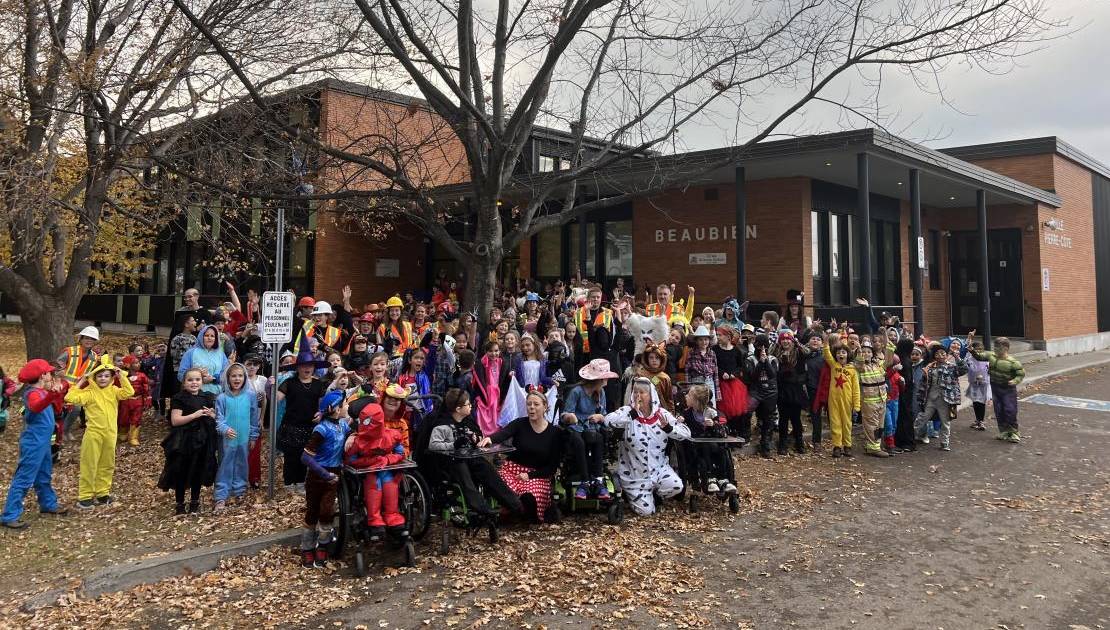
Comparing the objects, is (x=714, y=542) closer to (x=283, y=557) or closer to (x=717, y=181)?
(x=283, y=557)

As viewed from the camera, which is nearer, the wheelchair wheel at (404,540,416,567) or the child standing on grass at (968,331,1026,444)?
the wheelchair wheel at (404,540,416,567)

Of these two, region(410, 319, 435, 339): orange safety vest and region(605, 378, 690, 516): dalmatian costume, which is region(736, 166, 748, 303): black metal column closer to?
region(410, 319, 435, 339): orange safety vest

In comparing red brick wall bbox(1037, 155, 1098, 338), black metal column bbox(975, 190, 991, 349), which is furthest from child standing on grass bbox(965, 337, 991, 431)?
red brick wall bbox(1037, 155, 1098, 338)

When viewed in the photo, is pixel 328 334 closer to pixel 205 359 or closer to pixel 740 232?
pixel 205 359

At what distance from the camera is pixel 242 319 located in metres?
10.3

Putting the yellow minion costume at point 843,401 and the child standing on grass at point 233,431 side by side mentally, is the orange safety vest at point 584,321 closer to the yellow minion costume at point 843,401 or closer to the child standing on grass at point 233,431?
the yellow minion costume at point 843,401

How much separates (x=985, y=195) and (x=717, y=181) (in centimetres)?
924

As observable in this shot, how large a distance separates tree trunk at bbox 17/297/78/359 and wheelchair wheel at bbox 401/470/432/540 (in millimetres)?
8741

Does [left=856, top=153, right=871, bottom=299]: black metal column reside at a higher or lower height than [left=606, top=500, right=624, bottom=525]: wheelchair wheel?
higher

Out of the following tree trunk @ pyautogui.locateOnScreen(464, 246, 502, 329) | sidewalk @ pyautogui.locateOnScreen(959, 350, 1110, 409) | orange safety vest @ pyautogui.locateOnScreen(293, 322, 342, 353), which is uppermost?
tree trunk @ pyautogui.locateOnScreen(464, 246, 502, 329)

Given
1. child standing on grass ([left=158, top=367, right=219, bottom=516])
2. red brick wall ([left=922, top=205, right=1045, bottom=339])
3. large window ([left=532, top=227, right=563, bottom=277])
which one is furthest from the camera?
red brick wall ([left=922, top=205, right=1045, bottom=339])

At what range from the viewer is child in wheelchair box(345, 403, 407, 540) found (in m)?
5.22

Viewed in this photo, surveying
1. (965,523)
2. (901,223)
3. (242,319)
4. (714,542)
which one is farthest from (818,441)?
(901,223)

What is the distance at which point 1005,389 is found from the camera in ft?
32.4
